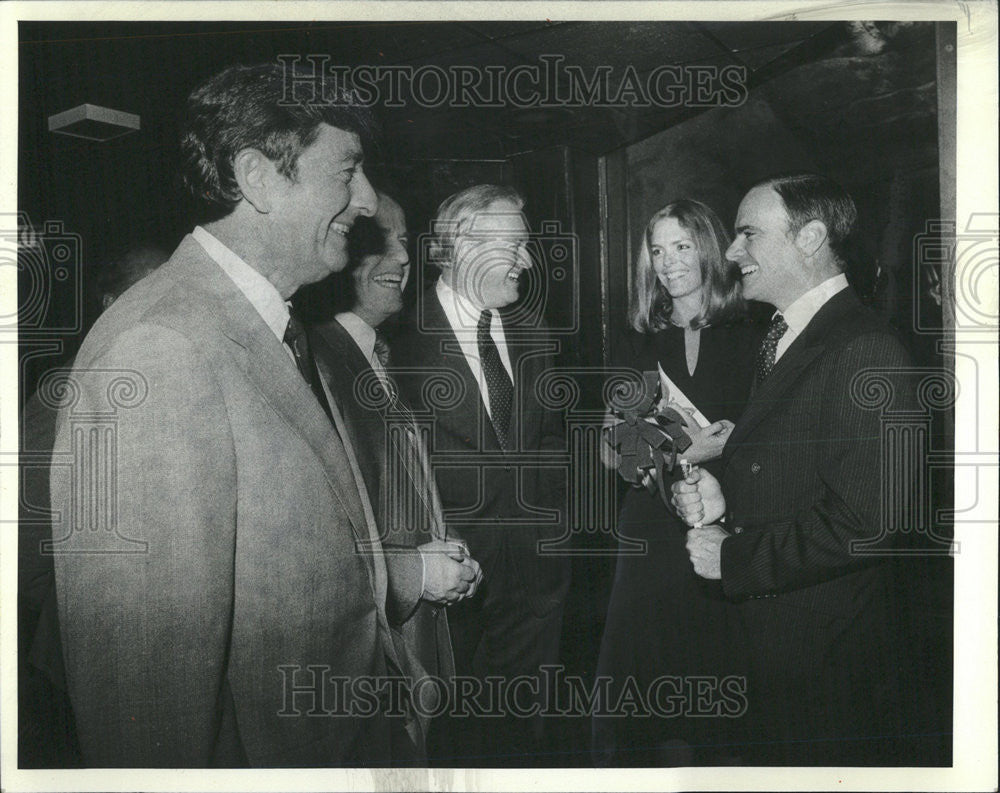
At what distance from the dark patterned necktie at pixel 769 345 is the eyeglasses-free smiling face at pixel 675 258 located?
267 millimetres

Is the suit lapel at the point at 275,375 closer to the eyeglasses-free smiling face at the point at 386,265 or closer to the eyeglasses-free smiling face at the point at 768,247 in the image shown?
the eyeglasses-free smiling face at the point at 386,265

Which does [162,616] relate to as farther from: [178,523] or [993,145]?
[993,145]

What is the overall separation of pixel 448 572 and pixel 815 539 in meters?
1.17

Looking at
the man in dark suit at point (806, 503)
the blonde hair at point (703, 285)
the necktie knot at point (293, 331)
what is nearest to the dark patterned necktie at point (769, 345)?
the man in dark suit at point (806, 503)

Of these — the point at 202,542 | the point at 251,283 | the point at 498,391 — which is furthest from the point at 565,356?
the point at 202,542

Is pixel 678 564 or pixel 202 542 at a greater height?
pixel 202 542

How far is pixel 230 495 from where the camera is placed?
2.91 metres

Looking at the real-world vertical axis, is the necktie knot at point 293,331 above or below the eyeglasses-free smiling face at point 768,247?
below

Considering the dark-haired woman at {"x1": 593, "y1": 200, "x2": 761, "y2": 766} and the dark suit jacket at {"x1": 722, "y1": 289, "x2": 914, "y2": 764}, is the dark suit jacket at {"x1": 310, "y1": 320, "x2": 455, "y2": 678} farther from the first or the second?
the dark suit jacket at {"x1": 722, "y1": 289, "x2": 914, "y2": 764}

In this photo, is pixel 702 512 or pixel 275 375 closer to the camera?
pixel 275 375

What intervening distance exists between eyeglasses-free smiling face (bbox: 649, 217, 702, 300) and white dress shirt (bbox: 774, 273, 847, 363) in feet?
1.02

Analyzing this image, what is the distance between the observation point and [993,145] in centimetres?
312

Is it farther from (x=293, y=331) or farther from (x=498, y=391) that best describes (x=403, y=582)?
(x=293, y=331)

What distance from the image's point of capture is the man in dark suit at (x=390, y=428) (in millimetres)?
3025
